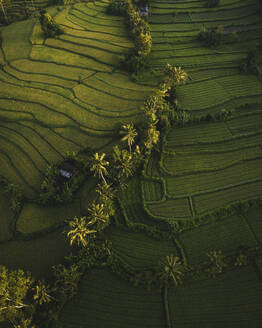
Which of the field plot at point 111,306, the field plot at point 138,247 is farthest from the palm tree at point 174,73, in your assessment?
the field plot at point 111,306

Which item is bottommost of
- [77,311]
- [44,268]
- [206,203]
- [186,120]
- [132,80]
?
[77,311]

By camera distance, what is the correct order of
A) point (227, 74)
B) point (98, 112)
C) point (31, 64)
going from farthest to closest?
1. point (31, 64)
2. point (227, 74)
3. point (98, 112)

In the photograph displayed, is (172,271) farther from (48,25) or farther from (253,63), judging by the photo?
(48,25)

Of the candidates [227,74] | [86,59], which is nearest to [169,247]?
[227,74]

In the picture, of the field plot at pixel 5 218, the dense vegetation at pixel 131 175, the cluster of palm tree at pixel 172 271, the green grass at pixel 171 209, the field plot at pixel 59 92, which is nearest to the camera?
the cluster of palm tree at pixel 172 271

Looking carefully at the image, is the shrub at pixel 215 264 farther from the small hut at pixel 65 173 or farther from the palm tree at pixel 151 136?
the small hut at pixel 65 173

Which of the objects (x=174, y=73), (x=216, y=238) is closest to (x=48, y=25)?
(x=174, y=73)

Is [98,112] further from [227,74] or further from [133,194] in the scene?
[227,74]
